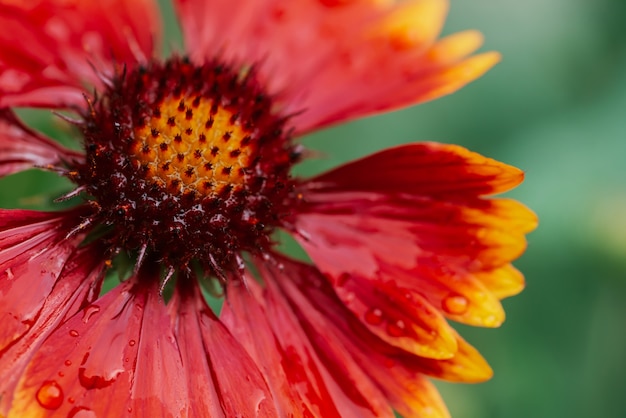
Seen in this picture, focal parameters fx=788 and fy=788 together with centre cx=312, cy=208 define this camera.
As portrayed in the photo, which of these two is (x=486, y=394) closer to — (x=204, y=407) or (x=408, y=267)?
(x=408, y=267)

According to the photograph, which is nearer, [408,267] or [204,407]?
[204,407]

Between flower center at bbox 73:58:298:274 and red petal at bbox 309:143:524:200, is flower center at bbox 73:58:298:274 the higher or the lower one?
the higher one

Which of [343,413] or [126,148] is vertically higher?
[126,148]

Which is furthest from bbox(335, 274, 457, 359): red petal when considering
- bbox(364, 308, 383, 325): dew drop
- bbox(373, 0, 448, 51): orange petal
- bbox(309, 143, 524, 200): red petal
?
bbox(373, 0, 448, 51): orange petal

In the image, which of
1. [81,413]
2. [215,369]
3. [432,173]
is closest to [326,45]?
[432,173]

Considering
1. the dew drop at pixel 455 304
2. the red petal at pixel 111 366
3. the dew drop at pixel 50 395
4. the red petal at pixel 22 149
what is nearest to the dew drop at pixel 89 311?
the red petal at pixel 111 366

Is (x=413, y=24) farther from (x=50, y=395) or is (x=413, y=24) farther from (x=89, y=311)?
(x=50, y=395)

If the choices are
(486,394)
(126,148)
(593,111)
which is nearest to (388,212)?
(126,148)

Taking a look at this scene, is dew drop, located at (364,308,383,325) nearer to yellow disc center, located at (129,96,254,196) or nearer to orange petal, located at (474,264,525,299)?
orange petal, located at (474,264,525,299)
